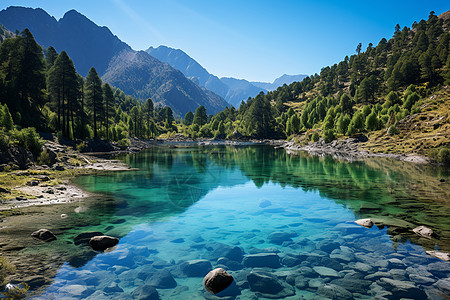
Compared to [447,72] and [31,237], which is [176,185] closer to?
[31,237]

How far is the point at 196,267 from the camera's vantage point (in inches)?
507

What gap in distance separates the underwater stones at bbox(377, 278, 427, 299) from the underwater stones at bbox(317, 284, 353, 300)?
186cm

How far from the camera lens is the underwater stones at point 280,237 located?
54.2ft

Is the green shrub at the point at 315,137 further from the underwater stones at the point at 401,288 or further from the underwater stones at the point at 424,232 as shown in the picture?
the underwater stones at the point at 401,288

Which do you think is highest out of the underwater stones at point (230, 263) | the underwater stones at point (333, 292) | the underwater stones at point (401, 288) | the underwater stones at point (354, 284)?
the underwater stones at point (401, 288)

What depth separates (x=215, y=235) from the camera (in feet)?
58.3

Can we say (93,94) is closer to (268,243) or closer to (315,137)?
(268,243)

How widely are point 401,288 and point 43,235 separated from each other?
19.3 m

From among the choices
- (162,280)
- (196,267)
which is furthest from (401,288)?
(162,280)

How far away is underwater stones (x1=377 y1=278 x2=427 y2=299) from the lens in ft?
33.0

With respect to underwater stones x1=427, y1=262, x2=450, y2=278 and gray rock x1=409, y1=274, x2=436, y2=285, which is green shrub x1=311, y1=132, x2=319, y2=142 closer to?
underwater stones x1=427, y1=262, x2=450, y2=278

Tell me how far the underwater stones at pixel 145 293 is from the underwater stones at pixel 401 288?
9.96m

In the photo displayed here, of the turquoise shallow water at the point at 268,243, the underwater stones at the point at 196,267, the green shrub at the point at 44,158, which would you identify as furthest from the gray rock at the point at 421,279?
the green shrub at the point at 44,158

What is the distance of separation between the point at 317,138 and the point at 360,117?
19.2 m
